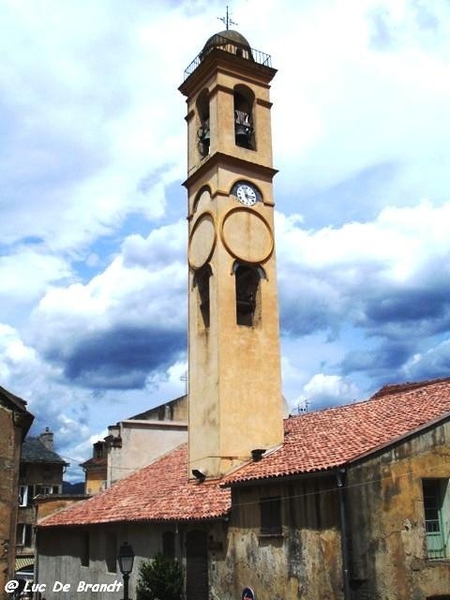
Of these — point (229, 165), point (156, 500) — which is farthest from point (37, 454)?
point (229, 165)

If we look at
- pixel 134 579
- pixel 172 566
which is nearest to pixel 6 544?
pixel 172 566

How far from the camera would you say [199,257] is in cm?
2467

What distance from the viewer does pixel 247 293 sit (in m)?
24.0

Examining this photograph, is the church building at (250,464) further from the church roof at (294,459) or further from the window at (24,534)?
the window at (24,534)

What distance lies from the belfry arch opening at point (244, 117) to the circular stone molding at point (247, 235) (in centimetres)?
290

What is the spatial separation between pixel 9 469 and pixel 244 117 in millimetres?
15377

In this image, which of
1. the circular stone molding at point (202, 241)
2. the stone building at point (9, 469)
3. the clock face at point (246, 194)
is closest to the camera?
the stone building at point (9, 469)

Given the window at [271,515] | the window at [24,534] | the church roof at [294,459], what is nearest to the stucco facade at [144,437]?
the church roof at [294,459]

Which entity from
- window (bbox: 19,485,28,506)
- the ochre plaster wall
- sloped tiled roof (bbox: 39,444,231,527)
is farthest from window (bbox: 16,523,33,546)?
the ochre plaster wall

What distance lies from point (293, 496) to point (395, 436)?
9.78ft

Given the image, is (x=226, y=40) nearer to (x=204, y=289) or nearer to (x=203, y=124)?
(x=203, y=124)

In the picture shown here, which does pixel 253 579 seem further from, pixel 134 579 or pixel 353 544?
pixel 134 579

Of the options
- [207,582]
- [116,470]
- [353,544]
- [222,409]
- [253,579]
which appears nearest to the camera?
[353,544]

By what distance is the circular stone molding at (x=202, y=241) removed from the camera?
23.9 metres
